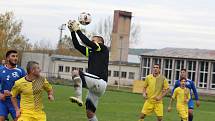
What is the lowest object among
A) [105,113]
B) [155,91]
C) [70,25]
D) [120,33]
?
[105,113]

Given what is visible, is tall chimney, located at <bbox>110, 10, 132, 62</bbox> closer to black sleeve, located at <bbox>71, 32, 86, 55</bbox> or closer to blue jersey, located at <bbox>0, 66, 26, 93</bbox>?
blue jersey, located at <bbox>0, 66, 26, 93</bbox>

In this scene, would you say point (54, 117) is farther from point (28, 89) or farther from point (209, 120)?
point (28, 89)

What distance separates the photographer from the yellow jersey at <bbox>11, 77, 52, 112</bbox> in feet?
35.6

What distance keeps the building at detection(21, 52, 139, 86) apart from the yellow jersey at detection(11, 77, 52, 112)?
83522 mm

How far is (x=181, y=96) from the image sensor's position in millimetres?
19156

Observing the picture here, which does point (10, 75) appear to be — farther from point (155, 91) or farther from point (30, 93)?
point (155, 91)

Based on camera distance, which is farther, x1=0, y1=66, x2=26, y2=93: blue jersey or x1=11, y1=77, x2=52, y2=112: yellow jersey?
x1=0, y1=66, x2=26, y2=93: blue jersey

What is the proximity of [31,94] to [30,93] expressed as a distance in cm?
3

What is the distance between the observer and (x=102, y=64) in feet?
39.7

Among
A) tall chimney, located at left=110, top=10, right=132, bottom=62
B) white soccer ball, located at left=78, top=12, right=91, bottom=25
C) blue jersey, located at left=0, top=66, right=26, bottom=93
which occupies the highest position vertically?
tall chimney, located at left=110, top=10, right=132, bottom=62

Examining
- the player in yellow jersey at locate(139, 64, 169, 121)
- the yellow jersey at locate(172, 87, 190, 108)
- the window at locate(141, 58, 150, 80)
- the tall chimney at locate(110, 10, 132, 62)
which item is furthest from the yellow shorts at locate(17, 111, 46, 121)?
the tall chimney at locate(110, 10, 132, 62)

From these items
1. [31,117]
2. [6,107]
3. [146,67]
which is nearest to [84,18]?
[31,117]

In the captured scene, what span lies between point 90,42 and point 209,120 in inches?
593

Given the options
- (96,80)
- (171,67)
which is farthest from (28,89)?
(171,67)
